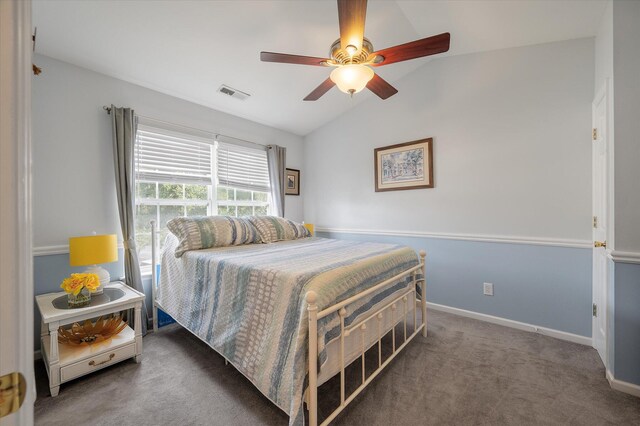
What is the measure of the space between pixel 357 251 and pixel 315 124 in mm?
2619

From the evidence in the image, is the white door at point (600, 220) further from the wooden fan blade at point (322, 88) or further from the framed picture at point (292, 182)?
the framed picture at point (292, 182)

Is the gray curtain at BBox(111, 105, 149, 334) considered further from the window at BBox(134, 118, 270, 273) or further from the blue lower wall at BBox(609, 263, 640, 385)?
the blue lower wall at BBox(609, 263, 640, 385)

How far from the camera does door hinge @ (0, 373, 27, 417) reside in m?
0.42

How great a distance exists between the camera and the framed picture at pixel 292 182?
4.28 metres

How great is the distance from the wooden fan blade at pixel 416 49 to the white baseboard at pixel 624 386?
96.8 inches

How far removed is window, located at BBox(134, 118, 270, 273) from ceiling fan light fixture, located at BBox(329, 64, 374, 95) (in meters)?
2.07

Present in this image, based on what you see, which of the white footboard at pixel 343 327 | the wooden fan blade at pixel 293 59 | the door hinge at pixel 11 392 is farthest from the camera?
the wooden fan blade at pixel 293 59

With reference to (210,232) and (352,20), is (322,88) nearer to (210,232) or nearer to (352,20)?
(352,20)

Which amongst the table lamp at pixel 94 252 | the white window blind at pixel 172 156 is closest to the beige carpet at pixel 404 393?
the table lamp at pixel 94 252

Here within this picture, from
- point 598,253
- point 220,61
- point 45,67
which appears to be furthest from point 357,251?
point 45,67

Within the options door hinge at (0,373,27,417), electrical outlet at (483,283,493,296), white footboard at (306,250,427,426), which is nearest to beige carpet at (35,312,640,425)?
white footboard at (306,250,427,426)

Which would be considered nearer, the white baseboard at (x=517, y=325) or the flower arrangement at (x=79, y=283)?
the flower arrangement at (x=79, y=283)

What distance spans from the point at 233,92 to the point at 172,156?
1003 millimetres

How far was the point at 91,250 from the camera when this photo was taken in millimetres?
2035
